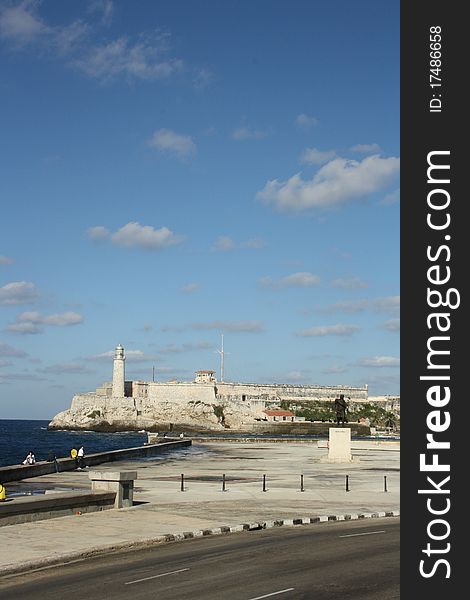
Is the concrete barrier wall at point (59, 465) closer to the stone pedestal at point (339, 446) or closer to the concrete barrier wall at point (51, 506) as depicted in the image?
the concrete barrier wall at point (51, 506)

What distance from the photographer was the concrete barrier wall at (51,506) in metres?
24.4

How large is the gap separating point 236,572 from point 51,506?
9.44m

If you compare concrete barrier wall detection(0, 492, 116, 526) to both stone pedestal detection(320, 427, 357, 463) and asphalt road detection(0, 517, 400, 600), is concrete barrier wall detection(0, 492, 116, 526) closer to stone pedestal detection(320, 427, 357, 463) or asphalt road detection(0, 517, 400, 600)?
asphalt road detection(0, 517, 400, 600)

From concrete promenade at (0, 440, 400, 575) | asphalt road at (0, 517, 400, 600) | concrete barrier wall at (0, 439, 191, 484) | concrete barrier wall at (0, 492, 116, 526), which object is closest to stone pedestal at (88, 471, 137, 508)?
concrete barrier wall at (0, 492, 116, 526)

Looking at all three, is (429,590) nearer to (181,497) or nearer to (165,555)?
(165,555)

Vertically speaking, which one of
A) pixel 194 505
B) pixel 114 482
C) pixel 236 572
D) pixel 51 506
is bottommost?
pixel 194 505

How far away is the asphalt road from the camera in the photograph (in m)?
16.1

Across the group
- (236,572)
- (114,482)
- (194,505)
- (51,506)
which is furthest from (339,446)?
(236,572)

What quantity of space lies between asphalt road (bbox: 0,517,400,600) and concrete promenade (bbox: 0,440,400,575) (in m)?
1.14

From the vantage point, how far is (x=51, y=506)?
25.8 m

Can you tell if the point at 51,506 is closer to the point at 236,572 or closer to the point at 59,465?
the point at 236,572

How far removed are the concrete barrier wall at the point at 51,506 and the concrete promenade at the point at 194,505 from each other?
0.89ft

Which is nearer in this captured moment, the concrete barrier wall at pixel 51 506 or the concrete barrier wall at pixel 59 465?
the concrete barrier wall at pixel 51 506

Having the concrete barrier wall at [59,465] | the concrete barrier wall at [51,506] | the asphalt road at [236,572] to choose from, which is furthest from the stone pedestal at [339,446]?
the asphalt road at [236,572]
